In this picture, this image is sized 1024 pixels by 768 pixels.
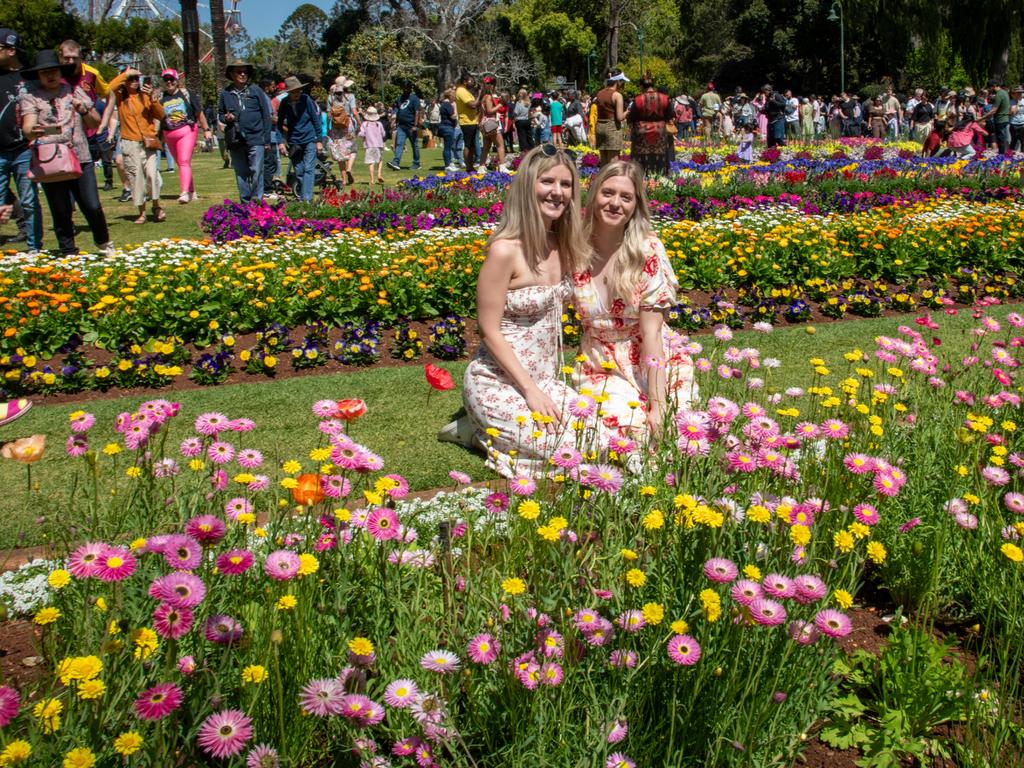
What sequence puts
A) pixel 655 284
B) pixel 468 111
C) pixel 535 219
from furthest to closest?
1. pixel 468 111
2. pixel 655 284
3. pixel 535 219

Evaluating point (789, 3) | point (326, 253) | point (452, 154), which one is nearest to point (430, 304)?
point (326, 253)

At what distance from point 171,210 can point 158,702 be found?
1134cm

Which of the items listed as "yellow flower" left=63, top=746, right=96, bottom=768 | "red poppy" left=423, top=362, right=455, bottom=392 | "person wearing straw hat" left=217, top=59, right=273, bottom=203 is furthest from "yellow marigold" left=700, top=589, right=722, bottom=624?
"person wearing straw hat" left=217, top=59, right=273, bottom=203

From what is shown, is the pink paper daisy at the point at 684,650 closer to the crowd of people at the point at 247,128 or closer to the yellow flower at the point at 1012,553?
the yellow flower at the point at 1012,553

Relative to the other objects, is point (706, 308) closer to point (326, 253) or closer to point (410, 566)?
point (326, 253)

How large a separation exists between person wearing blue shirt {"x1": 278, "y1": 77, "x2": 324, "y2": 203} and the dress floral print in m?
7.61

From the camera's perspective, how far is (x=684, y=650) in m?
1.56

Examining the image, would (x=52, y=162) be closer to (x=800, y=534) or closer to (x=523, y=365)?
(x=523, y=365)

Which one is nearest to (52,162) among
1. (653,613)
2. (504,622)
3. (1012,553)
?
(504,622)

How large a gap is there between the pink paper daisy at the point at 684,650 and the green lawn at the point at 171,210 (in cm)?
744

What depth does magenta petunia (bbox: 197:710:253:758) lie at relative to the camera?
1348 mm

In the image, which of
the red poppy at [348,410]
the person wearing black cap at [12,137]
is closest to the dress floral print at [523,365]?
the red poppy at [348,410]

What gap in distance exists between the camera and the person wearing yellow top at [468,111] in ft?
48.6

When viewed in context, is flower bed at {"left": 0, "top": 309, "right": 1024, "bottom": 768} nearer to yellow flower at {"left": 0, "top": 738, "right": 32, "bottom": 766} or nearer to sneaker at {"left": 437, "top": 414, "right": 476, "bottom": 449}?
yellow flower at {"left": 0, "top": 738, "right": 32, "bottom": 766}
